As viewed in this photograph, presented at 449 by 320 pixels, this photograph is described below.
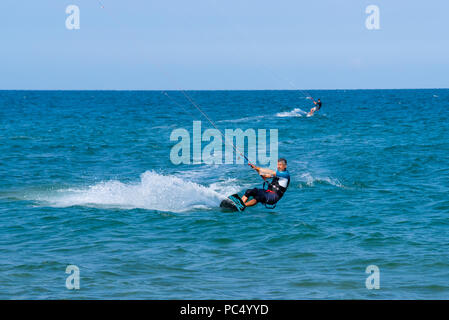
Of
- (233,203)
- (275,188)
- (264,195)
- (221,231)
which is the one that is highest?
(275,188)

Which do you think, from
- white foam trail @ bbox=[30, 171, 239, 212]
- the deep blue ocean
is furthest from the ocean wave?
white foam trail @ bbox=[30, 171, 239, 212]

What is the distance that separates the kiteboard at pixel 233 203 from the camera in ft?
54.9

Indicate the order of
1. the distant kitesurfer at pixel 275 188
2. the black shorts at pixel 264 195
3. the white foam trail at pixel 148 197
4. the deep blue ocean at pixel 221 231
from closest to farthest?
the deep blue ocean at pixel 221 231, the distant kitesurfer at pixel 275 188, the black shorts at pixel 264 195, the white foam trail at pixel 148 197

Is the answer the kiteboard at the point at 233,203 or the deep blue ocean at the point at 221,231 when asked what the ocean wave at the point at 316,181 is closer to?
the deep blue ocean at the point at 221,231

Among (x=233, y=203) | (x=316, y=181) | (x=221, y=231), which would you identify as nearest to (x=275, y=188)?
(x=233, y=203)

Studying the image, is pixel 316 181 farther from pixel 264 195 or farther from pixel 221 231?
pixel 221 231

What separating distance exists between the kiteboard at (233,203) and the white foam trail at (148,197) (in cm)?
86

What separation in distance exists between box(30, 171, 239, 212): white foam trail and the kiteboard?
2.81 ft

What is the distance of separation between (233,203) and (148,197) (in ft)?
11.4

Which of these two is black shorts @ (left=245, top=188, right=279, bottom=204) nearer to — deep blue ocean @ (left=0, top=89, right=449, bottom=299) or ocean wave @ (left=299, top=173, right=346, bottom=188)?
deep blue ocean @ (left=0, top=89, right=449, bottom=299)

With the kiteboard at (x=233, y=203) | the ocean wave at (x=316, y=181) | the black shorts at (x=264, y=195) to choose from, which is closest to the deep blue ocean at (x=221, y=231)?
the ocean wave at (x=316, y=181)

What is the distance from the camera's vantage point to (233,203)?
1698 centimetres

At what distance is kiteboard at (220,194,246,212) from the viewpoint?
54.9 ft

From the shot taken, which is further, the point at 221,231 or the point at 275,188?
the point at 275,188
